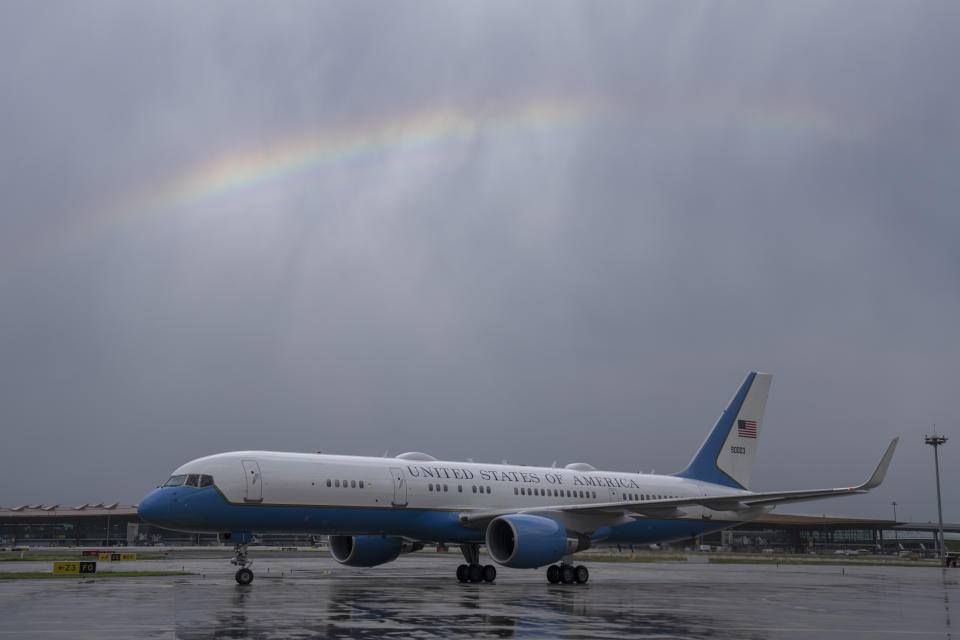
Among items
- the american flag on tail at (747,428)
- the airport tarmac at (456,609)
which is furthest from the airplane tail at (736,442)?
the airport tarmac at (456,609)

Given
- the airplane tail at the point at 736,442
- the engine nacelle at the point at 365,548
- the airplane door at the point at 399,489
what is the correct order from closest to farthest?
the airplane door at the point at 399,489, the engine nacelle at the point at 365,548, the airplane tail at the point at 736,442

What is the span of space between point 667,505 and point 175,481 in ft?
53.3

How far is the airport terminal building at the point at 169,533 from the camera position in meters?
96.8

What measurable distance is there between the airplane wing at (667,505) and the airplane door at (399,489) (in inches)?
93.3

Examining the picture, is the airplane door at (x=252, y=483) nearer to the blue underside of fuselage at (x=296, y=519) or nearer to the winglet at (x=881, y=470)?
the blue underside of fuselage at (x=296, y=519)

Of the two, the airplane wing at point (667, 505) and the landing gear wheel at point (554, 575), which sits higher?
the airplane wing at point (667, 505)

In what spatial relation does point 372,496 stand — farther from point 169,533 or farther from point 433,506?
point 169,533

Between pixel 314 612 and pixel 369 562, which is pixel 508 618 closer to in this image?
pixel 314 612

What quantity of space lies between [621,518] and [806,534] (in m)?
87.0

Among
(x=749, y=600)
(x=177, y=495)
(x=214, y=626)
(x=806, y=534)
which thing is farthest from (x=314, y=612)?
(x=806, y=534)

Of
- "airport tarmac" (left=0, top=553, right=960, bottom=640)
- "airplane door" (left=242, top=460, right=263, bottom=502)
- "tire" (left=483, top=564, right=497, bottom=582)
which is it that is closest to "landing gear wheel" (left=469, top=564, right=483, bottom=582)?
"tire" (left=483, top=564, right=497, bottom=582)

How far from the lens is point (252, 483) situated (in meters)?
26.4

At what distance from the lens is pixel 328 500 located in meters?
27.7

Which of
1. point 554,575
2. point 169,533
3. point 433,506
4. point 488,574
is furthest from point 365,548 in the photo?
point 169,533
